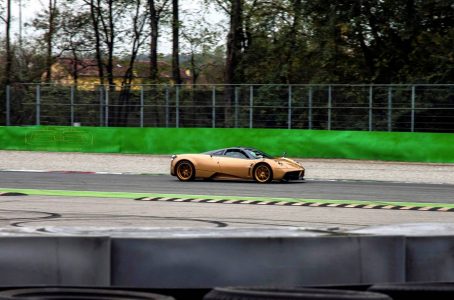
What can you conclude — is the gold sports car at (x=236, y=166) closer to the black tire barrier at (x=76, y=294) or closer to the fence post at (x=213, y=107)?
the fence post at (x=213, y=107)

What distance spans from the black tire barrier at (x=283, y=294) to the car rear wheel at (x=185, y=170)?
18384 millimetres

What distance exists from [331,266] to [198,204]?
11.4 m

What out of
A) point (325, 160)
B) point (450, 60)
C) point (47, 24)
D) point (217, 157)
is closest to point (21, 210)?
point (217, 157)

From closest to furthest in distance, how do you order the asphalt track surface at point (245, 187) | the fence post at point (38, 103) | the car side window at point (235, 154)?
the asphalt track surface at point (245, 187) → the car side window at point (235, 154) → the fence post at point (38, 103)

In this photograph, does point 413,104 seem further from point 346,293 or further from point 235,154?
point 346,293

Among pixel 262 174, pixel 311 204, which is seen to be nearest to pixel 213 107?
pixel 262 174

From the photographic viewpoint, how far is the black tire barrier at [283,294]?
4770mm

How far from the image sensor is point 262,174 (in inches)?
903

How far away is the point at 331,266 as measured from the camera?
571 cm

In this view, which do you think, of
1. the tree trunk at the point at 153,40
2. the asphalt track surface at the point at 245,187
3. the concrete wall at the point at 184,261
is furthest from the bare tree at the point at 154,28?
the concrete wall at the point at 184,261

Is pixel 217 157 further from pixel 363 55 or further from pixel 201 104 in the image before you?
pixel 363 55

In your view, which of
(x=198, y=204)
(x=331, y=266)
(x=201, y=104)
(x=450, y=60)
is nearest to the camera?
(x=331, y=266)

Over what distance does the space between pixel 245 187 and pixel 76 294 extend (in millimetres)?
16579

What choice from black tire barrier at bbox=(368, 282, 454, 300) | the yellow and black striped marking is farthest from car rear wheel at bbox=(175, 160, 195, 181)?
black tire barrier at bbox=(368, 282, 454, 300)
